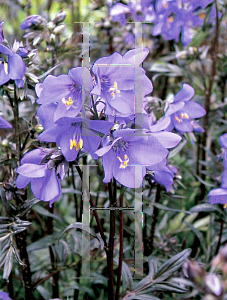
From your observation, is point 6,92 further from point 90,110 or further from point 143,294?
point 143,294

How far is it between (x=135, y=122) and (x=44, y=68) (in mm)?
526

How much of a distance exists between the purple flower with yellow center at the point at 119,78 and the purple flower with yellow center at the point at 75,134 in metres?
0.05

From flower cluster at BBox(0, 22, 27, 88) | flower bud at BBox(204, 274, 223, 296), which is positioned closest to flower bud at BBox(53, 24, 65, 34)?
flower cluster at BBox(0, 22, 27, 88)

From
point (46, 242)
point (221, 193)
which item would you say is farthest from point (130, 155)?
point (46, 242)

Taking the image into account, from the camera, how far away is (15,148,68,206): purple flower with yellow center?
64 centimetres

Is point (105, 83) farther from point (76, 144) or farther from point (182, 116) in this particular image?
point (182, 116)

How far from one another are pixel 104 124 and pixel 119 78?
116 mm

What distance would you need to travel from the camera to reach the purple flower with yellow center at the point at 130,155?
586mm

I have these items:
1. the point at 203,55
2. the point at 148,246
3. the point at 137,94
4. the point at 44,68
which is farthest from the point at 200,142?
the point at 137,94

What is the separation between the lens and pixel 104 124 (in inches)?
21.8

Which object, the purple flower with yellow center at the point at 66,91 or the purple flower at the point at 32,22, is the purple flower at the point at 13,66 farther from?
A: the purple flower at the point at 32,22

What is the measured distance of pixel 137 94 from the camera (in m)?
0.63

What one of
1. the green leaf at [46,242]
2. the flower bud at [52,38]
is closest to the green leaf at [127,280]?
the green leaf at [46,242]

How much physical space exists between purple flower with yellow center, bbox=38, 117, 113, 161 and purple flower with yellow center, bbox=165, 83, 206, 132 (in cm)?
34
